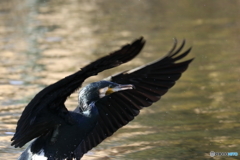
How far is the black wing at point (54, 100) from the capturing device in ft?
17.6

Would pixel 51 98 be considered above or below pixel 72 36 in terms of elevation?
below

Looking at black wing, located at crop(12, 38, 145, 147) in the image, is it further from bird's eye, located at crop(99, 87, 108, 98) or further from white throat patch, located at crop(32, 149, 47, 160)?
bird's eye, located at crop(99, 87, 108, 98)

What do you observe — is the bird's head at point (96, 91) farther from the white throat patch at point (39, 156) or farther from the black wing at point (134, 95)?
the white throat patch at point (39, 156)

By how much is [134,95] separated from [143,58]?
17.5 feet

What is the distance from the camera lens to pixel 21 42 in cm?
1467

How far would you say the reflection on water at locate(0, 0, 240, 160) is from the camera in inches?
306

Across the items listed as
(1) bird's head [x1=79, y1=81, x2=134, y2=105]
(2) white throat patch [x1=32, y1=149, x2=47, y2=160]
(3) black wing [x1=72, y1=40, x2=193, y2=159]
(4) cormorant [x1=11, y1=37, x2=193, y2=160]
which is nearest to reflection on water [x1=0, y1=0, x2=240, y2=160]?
(3) black wing [x1=72, y1=40, x2=193, y2=159]

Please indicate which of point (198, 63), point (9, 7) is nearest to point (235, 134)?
point (198, 63)

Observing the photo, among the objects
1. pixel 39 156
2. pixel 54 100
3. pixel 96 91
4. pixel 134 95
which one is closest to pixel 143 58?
pixel 134 95

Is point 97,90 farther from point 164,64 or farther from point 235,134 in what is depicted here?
point 235,134

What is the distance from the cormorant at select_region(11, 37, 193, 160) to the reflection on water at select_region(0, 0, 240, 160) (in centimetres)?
61

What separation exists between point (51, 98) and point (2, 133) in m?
2.70

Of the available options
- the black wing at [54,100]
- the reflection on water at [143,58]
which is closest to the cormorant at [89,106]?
the black wing at [54,100]

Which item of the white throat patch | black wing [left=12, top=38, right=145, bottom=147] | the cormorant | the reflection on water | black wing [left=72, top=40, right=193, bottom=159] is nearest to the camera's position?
black wing [left=12, top=38, right=145, bottom=147]
